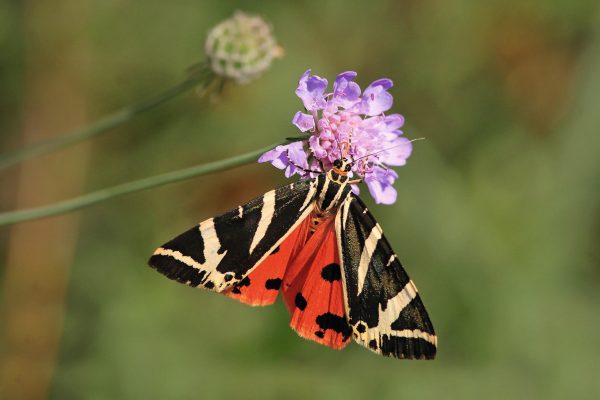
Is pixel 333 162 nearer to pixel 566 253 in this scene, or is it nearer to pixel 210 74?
pixel 210 74

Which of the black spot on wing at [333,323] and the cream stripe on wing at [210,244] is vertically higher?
the cream stripe on wing at [210,244]

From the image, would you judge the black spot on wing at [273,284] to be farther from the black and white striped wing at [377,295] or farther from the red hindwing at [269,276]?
the black and white striped wing at [377,295]

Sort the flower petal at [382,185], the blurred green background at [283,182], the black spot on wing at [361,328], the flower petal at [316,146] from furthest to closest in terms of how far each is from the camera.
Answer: the blurred green background at [283,182] < the flower petal at [382,185] < the flower petal at [316,146] < the black spot on wing at [361,328]

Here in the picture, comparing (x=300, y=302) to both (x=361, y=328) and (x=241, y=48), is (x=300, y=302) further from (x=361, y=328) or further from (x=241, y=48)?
(x=241, y=48)

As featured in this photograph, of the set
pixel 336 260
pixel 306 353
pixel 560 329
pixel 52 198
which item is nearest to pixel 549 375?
pixel 560 329

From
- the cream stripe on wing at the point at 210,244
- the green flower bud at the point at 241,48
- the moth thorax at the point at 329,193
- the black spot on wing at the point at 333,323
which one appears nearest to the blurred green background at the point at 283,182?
the green flower bud at the point at 241,48

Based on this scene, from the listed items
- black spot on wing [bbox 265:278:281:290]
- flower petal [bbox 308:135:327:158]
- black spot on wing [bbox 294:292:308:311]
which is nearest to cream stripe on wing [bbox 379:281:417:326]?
black spot on wing [bbox 294:292:308:311]

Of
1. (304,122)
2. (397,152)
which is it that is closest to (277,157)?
(304,122)

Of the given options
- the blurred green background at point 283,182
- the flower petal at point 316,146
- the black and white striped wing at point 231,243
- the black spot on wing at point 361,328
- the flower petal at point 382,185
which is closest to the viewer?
the black and white striped wing at point 231,243

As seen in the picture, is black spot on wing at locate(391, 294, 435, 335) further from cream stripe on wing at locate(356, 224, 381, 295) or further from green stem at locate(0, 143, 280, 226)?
green stem at locate(0, 143, 280, 226)

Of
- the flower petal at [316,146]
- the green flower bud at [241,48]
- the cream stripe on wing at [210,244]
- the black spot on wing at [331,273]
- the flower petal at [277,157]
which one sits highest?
the green flower bud at [241,48]
